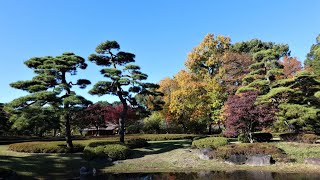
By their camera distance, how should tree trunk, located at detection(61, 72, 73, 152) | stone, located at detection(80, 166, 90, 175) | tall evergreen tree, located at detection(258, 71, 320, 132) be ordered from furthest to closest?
tall evergreen tree, located at detection(258, 71, 320, 132) → tree trunk, located at detection(61, 72, 73, 152) → stone, located at detection(80, 166, 90, 175)

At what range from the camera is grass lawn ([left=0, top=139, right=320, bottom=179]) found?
55.3 feet

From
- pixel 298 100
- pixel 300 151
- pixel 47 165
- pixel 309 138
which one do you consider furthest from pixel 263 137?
pixel 47 165

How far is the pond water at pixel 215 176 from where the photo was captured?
14.3 m

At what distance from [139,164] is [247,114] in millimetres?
9724

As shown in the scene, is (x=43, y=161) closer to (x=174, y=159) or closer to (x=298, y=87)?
(x=174, y=159)

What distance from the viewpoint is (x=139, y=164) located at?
749 inches

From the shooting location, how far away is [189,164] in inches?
735

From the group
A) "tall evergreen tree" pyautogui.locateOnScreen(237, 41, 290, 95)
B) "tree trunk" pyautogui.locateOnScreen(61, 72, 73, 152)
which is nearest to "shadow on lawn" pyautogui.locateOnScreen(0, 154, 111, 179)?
"tree trunk" pyautogui.locateOnScreen(61, 72, 73, 152)

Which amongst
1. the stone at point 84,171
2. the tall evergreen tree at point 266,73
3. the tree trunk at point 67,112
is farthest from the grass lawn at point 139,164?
the tall evergreen tree at point 266,73

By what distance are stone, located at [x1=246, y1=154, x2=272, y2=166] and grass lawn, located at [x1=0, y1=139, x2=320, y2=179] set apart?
0.46 meters

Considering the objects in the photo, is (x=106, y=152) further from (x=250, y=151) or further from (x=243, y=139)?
(x=243, y=139)

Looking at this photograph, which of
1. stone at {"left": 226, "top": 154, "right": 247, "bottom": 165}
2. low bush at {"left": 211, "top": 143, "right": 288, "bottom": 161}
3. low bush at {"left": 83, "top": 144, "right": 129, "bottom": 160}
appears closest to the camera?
stone at {"left": 226, "top": 154, "right": 247, "bottom": 165}

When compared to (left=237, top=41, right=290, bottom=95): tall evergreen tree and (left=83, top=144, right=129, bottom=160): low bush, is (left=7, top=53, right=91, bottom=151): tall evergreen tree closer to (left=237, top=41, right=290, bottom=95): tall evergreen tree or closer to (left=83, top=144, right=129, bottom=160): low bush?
(left=83, top=144, right=129, bottom=160): low bush

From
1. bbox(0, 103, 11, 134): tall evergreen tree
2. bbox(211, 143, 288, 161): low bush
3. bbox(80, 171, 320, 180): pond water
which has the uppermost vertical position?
bbox(0, 103, 11, 134): tall evergreen tree
